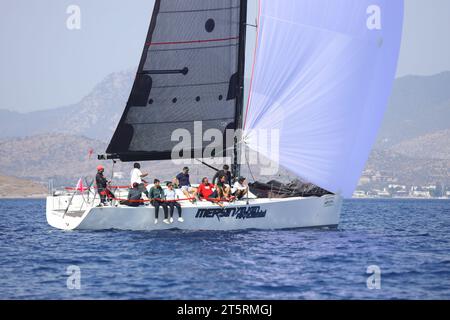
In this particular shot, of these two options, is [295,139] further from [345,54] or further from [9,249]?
[9,249]

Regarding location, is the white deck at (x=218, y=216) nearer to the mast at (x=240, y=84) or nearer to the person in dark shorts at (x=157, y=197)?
the person in dark shorts at (x=157, y=197)

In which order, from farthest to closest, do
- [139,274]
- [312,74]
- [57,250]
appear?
[312,74] < [57,250] < [139,274]

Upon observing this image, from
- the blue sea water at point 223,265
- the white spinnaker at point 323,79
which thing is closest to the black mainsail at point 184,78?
the white spinnaker at point 323,79

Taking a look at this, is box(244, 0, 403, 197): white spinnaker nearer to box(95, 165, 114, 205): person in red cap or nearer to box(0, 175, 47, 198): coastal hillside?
box(95, 165, 114, 205): person in red cap

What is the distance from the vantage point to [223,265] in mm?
19500

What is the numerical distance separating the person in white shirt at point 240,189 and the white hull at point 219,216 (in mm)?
281

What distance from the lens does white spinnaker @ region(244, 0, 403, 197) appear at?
25.6 meters

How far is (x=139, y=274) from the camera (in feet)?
60.7

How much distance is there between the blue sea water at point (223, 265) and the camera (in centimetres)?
1661

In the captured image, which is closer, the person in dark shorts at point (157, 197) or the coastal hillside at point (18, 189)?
the person in dark shorts at point (157, 197)

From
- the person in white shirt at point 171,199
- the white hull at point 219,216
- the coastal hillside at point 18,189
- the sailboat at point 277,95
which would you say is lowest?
the coastal hillside at point 18,189
